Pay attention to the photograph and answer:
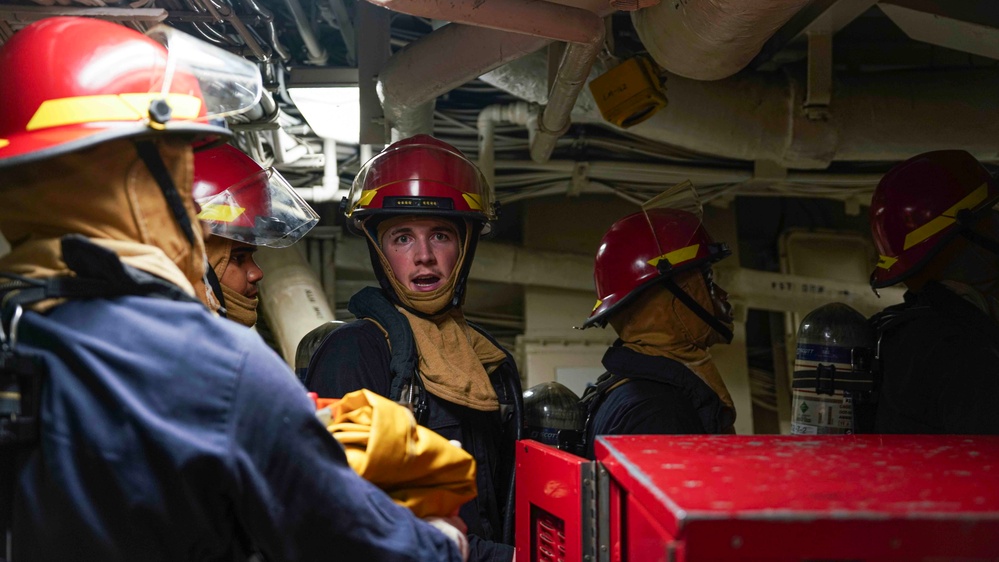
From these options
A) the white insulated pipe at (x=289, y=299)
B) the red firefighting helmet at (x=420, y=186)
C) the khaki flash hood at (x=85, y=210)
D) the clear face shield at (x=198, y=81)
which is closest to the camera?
the khaki flash hood at (x=85, y=210)

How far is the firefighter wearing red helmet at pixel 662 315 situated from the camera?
2758mm

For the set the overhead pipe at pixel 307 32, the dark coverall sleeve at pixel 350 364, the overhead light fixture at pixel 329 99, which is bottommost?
the dark coverall sleeve at pixel 350 364

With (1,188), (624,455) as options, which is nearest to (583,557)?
(624,455)

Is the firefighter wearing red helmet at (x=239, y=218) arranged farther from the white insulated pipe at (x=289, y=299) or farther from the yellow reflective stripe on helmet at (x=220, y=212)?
the white insulated pipe at (x=289, y=299)

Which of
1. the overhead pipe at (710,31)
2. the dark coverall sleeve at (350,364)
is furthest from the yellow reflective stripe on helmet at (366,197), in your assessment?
the overhead pipe at (710,31)

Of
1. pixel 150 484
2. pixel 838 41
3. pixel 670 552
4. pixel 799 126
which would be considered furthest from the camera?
pixel 838 41

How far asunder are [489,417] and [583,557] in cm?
114

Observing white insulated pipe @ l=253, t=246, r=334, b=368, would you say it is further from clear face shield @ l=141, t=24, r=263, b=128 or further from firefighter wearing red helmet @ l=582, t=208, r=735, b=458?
clear face shield @ l=141, t=24, r=263, b=128

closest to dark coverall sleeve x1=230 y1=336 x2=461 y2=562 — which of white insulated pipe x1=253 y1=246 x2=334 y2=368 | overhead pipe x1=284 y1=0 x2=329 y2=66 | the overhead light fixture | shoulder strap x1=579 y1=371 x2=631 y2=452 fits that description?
shoulder strap x1=579 y1=371 x2=631 y2=452

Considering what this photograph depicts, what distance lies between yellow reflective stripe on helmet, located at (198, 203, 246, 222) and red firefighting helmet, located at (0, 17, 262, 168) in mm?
1255

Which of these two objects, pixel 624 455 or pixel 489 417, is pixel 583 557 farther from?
pixel 489 417

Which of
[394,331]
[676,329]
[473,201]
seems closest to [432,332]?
[394,331]

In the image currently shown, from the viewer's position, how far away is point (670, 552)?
1.07 m

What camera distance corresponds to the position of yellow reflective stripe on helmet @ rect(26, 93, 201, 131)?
1447 millimetres
